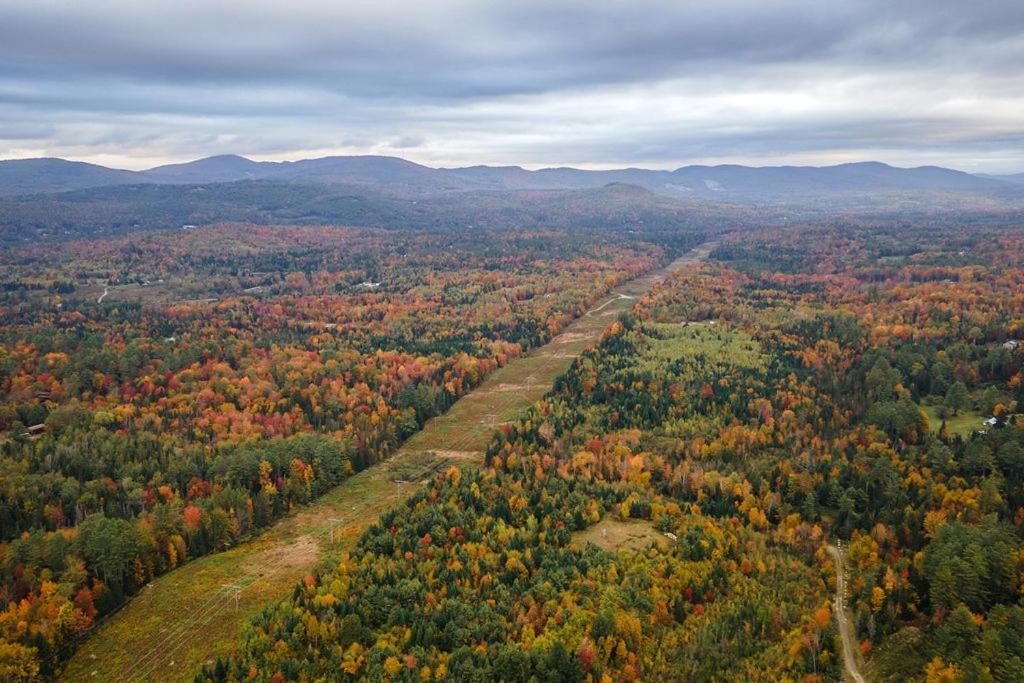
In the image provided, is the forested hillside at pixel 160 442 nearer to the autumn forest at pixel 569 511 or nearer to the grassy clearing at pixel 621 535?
the autumn forest at pixel 569 511

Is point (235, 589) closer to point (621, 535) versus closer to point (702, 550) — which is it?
point (621, 535)

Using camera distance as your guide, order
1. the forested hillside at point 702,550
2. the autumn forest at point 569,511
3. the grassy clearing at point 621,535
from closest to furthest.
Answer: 1. the forested hillside at point 702,550
2. the autumn forest at point 569,511
3. the grassy clearing at point 621,535

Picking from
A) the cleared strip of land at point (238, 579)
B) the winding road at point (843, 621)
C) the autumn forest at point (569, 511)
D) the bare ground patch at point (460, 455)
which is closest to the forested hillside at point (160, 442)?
the autumn forest at point (569, 511)

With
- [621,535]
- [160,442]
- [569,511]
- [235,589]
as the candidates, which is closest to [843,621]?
[621,535]

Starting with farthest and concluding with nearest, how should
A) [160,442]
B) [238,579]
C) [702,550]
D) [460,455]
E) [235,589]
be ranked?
[460,455]
[160,442]
[238,579]
[235,589]
[702,550]

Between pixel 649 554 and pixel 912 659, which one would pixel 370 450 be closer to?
pixel 649 554
